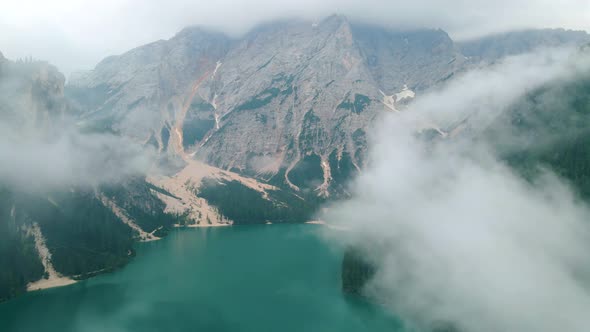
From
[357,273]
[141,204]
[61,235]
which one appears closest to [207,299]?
[357,273]

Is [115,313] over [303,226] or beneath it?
over

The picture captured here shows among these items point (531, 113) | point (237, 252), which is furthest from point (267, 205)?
point (531, 113)

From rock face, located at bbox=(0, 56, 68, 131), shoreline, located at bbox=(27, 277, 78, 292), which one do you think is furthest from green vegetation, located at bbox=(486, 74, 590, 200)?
rock face, located at bbox=(0, 56, 68, 131)

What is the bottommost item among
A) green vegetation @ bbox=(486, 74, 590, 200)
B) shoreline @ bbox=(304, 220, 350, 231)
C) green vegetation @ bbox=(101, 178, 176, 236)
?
shoreline @ bbox=(304, 220, 350, 231)

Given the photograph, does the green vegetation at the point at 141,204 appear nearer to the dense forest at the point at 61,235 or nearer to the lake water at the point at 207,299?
the dense forest at the point at 61,235

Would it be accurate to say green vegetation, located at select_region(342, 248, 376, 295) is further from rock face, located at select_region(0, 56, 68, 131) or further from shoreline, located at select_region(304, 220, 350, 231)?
rock face, located at select_region(0, 56, 68, 131)

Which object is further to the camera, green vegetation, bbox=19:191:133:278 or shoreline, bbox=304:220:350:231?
shoreline, bbox=304:220:350:231

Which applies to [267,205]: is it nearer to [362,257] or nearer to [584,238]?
[362,257]

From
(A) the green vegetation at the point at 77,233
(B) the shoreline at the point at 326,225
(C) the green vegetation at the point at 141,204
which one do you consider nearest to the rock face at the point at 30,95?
(A) the green vegetation at the point at 77,233
